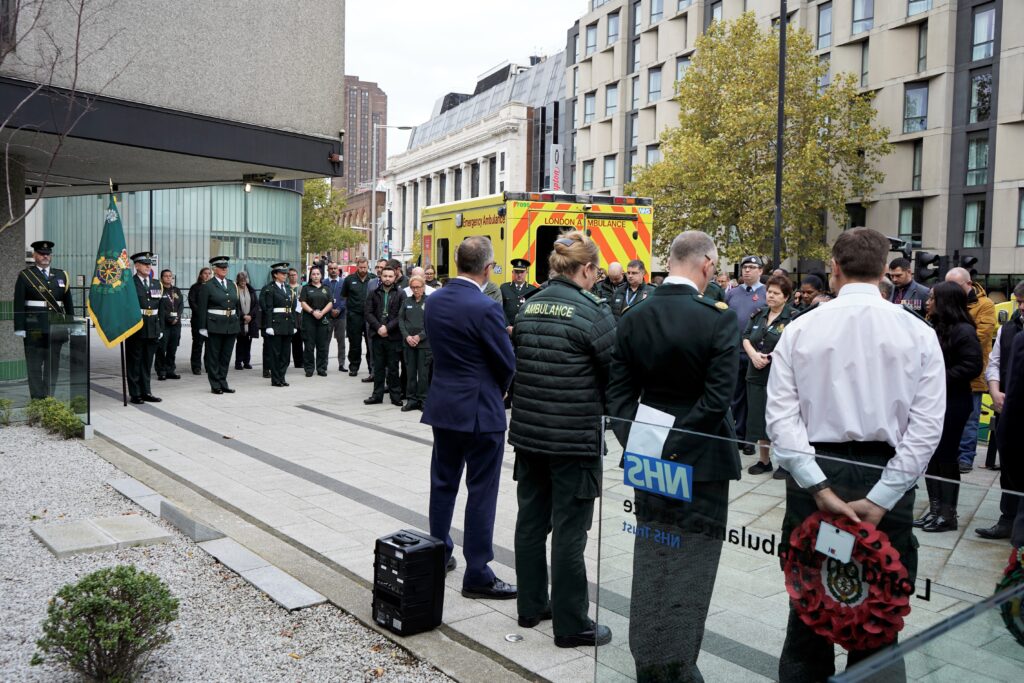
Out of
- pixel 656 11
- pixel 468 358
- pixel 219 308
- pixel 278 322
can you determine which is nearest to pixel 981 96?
pixel 656 11

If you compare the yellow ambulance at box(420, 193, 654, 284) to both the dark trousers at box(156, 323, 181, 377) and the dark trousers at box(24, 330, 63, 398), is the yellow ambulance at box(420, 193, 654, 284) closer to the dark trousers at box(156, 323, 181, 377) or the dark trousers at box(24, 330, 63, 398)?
the dark trousers at box(24, 330, 63, 398)

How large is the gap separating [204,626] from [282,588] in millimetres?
548

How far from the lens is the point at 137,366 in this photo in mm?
13109

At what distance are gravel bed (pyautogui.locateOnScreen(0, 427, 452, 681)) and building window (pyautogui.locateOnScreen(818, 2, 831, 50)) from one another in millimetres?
40171

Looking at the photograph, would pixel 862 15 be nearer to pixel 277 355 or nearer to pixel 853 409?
pixel 277 355

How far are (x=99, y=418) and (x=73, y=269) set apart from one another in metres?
26.8

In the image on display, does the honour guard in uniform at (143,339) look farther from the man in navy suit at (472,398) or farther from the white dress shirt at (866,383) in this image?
the white dress shirt at (866,383)

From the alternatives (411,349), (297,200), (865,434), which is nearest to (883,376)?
(865,434)

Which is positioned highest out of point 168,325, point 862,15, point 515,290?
point 862,15

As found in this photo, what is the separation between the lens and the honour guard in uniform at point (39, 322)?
35.2ft

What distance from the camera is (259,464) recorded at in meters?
8.89

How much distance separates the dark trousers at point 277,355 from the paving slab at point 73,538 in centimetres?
902

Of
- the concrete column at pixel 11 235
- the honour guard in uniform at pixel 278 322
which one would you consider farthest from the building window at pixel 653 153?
the concrete column at pixel 11 235

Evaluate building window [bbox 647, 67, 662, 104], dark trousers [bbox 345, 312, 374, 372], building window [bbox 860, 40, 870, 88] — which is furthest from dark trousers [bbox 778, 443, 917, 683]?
building window [bbox 647, 67, 662, 104]
